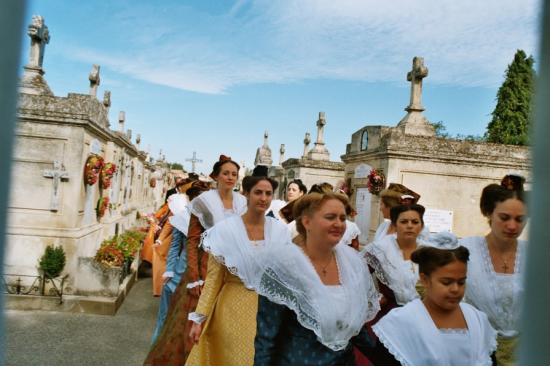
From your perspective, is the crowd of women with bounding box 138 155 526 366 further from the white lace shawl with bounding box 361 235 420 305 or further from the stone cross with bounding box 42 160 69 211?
the stone cross with bounding box 42 160 69 211

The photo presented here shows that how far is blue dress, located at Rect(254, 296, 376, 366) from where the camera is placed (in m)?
2.29

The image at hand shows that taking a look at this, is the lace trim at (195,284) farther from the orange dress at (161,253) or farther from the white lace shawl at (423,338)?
the orange dress at (161,253)

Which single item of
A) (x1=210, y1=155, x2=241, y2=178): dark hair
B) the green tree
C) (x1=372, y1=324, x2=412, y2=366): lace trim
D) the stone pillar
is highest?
the green tree

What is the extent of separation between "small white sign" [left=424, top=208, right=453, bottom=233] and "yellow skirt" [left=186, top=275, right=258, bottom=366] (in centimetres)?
579

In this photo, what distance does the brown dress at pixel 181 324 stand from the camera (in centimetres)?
411

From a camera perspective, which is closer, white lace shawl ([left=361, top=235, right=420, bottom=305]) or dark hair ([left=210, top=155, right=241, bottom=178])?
white lace shawl ([left=361, top=235, right=420, bottom=305])

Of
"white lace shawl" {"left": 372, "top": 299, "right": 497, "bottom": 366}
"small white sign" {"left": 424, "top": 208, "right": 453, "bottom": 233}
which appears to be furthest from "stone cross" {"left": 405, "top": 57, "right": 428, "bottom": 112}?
"white lace shawl" {"left": 372, "top": 299, "right": 497, "bottom": 366}

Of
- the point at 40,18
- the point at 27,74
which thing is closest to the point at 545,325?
the point at 27,74

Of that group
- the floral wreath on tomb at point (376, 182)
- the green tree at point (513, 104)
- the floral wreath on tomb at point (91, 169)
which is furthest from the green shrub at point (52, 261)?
the green tree at point (513, 104)

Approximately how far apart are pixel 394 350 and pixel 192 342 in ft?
5.75

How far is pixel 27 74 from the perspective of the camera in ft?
25.6

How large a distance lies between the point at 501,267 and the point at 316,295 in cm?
133

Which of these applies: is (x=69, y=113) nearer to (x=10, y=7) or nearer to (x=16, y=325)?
(x=16, y=325)

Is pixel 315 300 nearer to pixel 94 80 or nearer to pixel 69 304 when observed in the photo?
pixel 69 304
